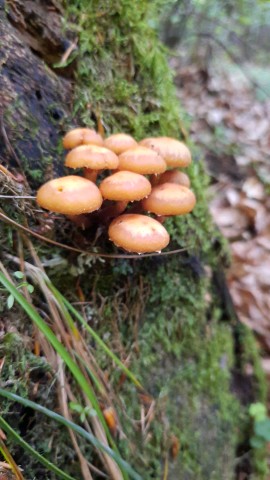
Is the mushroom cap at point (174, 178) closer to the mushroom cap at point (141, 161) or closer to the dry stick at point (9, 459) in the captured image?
the mushroom cap at point (141, 161)

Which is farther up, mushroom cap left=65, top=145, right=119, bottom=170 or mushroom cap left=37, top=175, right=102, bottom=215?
mushroom cap left=65, top=145, right=119, bottom=170

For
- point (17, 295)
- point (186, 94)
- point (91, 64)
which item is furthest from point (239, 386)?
point (186, 94)

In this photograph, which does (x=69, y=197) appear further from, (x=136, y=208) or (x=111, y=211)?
(x=136, y=208)

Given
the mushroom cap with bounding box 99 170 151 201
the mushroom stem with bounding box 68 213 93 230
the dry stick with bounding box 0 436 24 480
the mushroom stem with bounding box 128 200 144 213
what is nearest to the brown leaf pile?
the mushroom stem with bounding box 128 200 144 213

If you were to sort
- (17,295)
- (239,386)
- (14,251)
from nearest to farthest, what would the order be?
1. (17,295)
2. (14,251)
3. (239,386)

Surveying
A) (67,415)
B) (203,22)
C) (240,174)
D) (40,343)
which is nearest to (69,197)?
(40,343)

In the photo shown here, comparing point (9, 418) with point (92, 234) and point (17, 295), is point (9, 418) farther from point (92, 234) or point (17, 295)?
point (92, 234)

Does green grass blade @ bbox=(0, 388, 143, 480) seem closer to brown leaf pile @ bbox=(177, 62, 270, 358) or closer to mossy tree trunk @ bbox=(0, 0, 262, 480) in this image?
mossy tree trunk @ bbox=(0, 0, 262, 480)
